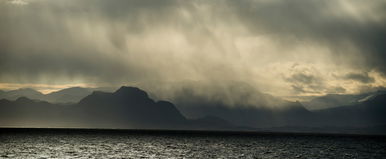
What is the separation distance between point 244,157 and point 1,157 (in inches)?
2082

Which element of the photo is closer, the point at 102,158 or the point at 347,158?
the point at 102,158

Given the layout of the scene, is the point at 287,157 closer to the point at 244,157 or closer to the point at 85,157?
the point at 244,157

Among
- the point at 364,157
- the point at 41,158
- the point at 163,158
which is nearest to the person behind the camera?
the point at 41,158

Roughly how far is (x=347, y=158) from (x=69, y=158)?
6641cm

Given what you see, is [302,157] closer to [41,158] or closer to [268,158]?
[268,158]

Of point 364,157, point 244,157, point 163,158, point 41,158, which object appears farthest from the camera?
point 364,157

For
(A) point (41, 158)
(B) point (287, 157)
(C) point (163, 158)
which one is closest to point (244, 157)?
(B) point (287, 157)

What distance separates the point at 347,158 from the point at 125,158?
180 feet

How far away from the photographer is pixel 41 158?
84.6 metres

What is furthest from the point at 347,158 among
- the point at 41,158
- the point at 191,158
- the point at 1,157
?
the point at 1,157

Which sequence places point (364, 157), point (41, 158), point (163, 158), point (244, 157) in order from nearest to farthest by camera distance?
point (41, 158), point (163, 158), point (244, 157), point (364, 157)

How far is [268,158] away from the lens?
98000 mm

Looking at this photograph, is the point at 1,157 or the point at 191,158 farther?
the point at 191,158

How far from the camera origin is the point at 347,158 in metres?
103
